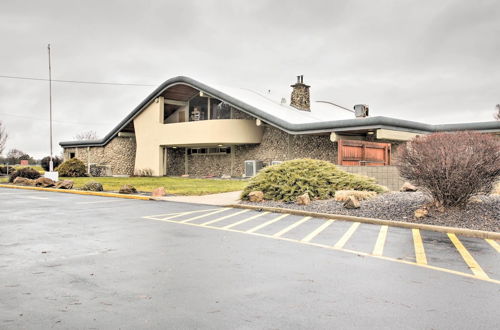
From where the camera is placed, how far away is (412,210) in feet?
34.9

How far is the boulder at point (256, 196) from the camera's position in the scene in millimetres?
14016

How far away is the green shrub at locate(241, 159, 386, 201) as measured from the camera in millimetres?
13891

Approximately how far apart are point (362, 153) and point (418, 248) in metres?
12.5

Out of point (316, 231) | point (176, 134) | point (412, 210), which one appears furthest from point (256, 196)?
point (176, 134)

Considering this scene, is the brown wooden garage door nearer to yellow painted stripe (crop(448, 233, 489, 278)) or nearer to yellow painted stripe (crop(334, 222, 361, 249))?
yellow painted stripe (crop(334, 222, 361, 249))

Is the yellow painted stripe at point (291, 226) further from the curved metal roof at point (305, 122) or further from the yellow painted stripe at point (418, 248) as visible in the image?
the curved metal roof at point (305, 122)

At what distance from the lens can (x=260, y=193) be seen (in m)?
14.2

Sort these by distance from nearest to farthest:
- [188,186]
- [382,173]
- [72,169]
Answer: [382,173] → [188,186] → [72,169]

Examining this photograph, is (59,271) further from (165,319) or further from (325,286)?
(325,286)

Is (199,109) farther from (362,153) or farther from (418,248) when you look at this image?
(418,248)

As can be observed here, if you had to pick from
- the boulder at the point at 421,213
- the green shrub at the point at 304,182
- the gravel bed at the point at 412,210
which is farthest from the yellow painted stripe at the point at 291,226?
the boulder at the point at 421,213

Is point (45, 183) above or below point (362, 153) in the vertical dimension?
below

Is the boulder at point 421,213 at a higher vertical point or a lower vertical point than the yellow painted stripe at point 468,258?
higher

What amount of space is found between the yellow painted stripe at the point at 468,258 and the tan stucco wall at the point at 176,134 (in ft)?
72.7
